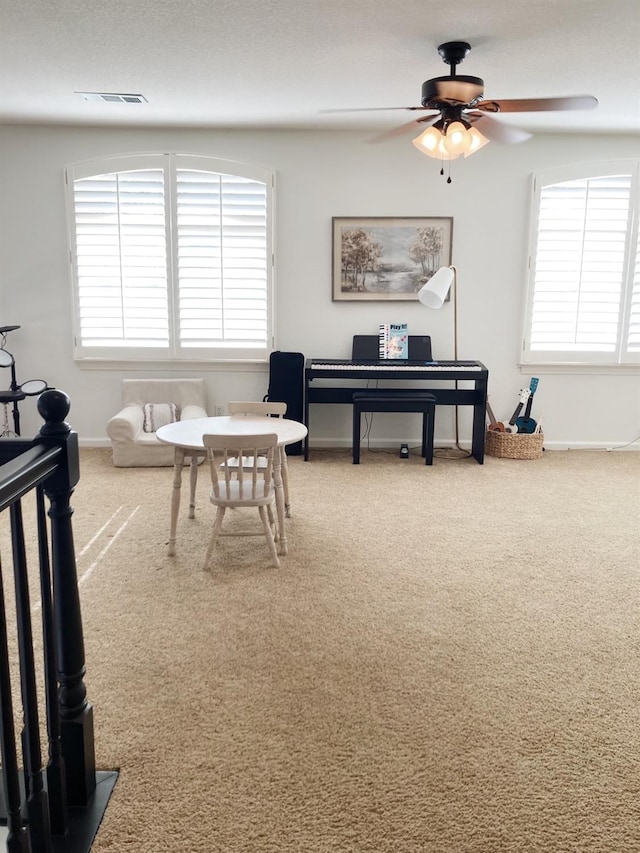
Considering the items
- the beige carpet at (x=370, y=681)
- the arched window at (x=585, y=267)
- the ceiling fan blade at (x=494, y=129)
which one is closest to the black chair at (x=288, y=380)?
the beige carpet at (x=370, y=681)

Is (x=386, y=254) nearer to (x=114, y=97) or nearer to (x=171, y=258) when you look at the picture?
(x=171, y=258)

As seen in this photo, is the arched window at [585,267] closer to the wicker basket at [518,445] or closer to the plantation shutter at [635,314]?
the plantation shutter at [635,314]

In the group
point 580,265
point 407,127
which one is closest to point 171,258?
point 407,127

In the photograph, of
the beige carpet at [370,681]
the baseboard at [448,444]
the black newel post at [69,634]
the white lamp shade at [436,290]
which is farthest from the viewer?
the baseboard at [448,444]

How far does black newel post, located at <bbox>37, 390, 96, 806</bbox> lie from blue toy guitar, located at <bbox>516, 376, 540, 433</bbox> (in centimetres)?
470

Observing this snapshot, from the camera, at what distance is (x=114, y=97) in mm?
4680

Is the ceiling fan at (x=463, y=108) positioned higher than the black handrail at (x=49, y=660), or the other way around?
the ceiling fan at (x=463, y=108)

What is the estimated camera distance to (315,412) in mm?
6062

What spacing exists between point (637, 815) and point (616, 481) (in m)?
3.62

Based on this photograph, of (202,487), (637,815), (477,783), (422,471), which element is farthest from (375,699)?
(422,471)

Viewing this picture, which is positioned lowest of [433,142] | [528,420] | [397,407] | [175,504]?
[175,504]

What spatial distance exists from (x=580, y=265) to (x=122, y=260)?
3852mm

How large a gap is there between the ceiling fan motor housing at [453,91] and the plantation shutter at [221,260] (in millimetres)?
Answer: 2677

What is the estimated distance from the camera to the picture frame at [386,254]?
5832mm
